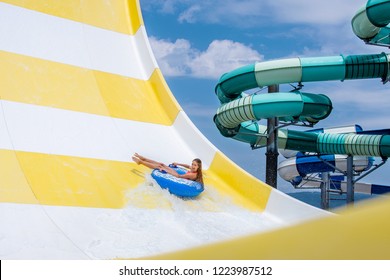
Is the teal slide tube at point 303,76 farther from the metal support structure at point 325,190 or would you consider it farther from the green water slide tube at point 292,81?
the metal support structure at point 325,190

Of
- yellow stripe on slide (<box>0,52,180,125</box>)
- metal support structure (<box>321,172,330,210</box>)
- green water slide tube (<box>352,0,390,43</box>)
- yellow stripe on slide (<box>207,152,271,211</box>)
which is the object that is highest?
green water slide tube (<box>352,0,390,43</box>)

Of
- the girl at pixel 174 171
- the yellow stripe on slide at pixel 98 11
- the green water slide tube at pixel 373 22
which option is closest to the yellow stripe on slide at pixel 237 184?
the girl at pixel 174 171

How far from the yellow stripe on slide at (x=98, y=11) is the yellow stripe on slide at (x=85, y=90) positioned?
652mm

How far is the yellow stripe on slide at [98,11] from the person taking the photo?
13.6ft

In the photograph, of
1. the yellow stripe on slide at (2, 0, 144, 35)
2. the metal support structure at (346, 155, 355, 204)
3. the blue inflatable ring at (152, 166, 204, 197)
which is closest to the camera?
the blue inflatable ring at (152, 166, 204, 197)

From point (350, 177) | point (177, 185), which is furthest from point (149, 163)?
point (350, 177)

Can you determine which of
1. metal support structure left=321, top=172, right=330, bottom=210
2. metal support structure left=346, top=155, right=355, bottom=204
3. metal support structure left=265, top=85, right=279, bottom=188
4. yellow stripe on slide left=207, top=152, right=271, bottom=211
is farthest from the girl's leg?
metal support structure left=321, top=172, right=330, bottom=210

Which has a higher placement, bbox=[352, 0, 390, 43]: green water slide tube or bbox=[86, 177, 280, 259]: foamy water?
bbox=[352, 0, 390, 43]: green water slide tube

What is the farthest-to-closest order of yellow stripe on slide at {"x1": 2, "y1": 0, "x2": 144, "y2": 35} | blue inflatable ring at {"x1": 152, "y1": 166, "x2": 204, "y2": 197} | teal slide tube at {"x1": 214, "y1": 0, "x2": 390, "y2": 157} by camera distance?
1. teal slide tube at {"x1": 214, "y1": 0, "x2": 390, "y2": 157}
2. yellow stripe on slide at {"x1": 2, "y1": 0, "x2": 144, "y2": 35}
3. blue inflatable ring at {"x1": 152, "y1": 166, "x2": 204, "y2": 197}

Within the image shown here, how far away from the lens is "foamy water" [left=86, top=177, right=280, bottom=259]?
8.34 feet

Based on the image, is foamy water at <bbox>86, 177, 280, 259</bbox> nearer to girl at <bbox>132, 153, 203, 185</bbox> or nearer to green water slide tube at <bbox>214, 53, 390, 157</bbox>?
girl at <bbox>132, 153, 203, 185</bbox>

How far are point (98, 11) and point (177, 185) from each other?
221 cm

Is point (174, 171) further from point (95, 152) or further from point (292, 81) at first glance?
point (292, 81)

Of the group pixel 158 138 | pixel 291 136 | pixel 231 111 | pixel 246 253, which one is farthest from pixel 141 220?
pixel 291 136
